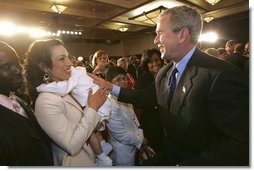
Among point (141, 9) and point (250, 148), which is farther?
point (141, 9)

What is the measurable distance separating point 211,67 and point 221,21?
1.15ft

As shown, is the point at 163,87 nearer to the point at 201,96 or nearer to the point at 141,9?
the point at 201,96

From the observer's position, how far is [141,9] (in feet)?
4.10

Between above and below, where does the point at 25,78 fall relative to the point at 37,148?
above

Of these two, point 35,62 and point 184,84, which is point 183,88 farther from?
point 35,62

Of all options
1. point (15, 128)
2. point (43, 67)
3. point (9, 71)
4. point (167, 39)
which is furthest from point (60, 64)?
point (167, 39)

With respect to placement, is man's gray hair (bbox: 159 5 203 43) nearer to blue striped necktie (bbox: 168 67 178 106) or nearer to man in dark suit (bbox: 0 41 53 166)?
blue striped necktie (bbox: 168 67 178 106)

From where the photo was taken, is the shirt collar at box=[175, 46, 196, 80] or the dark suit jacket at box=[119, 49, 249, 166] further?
the shirt collar at box=[175, 46, 196, 80]

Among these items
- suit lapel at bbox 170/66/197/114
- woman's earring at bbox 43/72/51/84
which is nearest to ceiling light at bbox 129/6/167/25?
suit lapel at bbox 170/66/197/114

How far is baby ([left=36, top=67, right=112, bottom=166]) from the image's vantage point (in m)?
1.09

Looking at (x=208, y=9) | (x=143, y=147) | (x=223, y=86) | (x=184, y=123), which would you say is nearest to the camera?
(x=223, y=86)

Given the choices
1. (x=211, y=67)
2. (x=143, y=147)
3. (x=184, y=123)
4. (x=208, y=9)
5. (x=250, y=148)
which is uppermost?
(x=208, y=9)

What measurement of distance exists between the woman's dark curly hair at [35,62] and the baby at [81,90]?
0.16 feet

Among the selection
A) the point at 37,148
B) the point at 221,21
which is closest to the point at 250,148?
the point at 221,21
